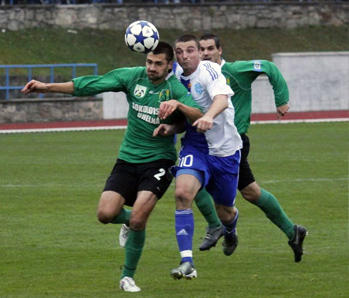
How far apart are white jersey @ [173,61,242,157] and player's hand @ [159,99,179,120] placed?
0.62 meters

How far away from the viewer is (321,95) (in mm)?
32812

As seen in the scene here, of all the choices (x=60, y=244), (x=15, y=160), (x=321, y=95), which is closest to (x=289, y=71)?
(x=321, y=95)

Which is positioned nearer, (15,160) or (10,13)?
(15,160)

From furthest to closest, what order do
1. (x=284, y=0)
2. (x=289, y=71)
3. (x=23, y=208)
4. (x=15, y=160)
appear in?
1. (x=284, y=0)
2. (x=289, y=71)
3. (x=15, y=160)
4. (x=23, y=208)

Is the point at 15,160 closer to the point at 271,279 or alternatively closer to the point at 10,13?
the point at 271,279

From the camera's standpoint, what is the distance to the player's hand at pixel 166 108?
764 cm

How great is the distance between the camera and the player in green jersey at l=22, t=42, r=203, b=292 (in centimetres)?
806

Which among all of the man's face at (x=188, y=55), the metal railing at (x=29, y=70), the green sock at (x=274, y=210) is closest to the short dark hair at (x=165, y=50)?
the man's face at (x=188, y=55)

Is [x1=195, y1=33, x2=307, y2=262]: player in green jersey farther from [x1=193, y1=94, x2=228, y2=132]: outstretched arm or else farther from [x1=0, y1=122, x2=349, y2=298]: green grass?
[x1=193, y1=94, x2=228, y2=132]: outstretched arm

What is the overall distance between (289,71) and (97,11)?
31.2 feet

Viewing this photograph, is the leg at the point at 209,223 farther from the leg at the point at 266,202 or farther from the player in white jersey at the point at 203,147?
the player in white jersey at the point at 203,147

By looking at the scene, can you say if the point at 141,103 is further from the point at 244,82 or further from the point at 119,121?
the point at 119,121

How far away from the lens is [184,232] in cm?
794

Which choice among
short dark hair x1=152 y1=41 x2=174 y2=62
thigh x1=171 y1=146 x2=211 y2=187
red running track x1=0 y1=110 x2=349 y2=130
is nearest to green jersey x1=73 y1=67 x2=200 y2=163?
thigh x1=171 y1=146 x2=211 y2=187
